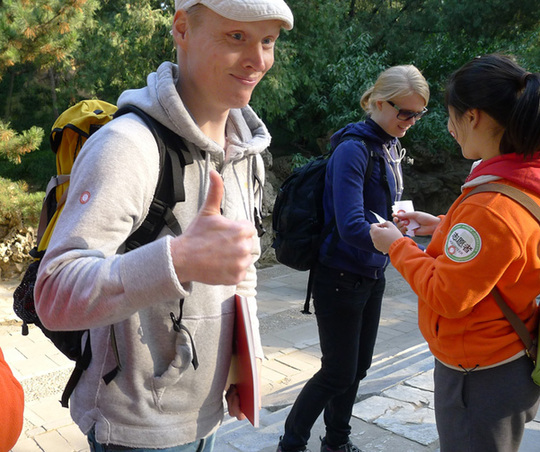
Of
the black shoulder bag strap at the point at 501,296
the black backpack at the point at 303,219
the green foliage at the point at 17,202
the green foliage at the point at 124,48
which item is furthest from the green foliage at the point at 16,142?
the black shoulder bag strap at the point at 501,296

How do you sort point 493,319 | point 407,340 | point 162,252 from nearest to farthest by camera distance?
1. point 162,252
2. point 493,319
3. point 407,340

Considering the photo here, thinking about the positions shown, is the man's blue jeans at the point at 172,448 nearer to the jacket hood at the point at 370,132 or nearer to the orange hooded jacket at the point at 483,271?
the orange hooded jacket at the point at 483,271

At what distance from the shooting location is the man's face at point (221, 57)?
1.26m

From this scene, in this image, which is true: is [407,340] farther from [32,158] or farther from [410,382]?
[32,158]

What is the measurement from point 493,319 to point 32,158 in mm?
8216

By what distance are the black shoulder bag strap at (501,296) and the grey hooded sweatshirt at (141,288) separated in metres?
0.71

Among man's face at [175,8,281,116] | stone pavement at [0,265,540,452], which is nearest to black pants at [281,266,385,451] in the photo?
stone pavement at [0,265,540,452]

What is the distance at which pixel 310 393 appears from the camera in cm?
266

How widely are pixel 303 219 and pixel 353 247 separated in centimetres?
31

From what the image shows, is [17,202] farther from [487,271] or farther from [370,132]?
[487,271]

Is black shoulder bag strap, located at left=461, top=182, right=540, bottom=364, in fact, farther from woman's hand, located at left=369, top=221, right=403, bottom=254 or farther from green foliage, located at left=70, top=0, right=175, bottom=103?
green foliage, located at left=70, top=0, right=175, bottom=103

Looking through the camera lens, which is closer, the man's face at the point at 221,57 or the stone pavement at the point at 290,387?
the man's face at the point at 221,57

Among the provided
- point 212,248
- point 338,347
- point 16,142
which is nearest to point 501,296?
point 338,347

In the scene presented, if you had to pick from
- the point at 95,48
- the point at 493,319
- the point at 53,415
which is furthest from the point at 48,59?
the point at 493,319
